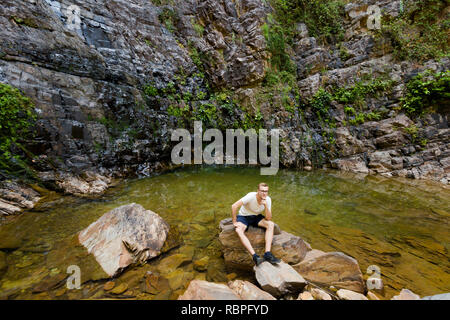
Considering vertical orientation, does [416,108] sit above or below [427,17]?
below

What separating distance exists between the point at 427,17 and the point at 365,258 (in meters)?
14.6

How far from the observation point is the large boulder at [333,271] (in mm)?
2461

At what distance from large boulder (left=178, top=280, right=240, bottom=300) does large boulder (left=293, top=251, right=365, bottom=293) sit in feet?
3.93

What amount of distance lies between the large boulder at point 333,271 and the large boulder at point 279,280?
0.41 metres

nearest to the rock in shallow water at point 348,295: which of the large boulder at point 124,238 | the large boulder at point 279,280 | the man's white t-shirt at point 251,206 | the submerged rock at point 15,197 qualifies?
the large boulder at point 279,280

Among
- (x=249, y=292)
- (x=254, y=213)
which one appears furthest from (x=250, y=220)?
(x=249, y=292)

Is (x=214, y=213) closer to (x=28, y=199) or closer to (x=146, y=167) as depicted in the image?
(x=28, y=199)

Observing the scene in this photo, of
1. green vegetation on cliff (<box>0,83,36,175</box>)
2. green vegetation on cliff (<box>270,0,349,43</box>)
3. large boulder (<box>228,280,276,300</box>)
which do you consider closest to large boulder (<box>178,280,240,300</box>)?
large boulder (<box>228,280,276,300</box>)

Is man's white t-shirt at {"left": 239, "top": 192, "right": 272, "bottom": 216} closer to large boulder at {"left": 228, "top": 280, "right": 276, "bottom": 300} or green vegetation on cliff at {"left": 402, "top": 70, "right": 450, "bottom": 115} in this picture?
large boulder at {"left": 228, "top": 280, "right": 276, "bottom": 300}

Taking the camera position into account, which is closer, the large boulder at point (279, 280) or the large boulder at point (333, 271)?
the large boulder at point (279, 280)

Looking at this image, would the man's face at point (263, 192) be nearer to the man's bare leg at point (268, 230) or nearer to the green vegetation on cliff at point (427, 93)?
the man's bare leg at point (268, 230)

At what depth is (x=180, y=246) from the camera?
3.52 metres

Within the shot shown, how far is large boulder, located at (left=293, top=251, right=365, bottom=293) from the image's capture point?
246 cm
